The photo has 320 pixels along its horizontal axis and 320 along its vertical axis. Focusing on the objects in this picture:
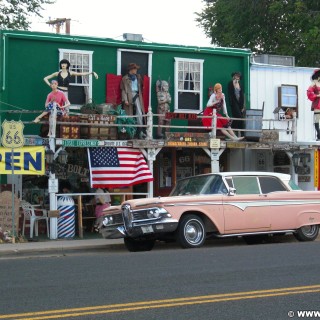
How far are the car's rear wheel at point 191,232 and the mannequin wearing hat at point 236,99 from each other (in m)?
7.76

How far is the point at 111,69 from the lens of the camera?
1992 centimetres

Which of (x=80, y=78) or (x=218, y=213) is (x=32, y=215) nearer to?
(x=80, y=78)

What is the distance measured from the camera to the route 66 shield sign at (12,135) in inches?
606

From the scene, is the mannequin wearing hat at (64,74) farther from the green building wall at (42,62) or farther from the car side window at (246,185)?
the car side window at (246,185)

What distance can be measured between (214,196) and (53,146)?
4889 mm

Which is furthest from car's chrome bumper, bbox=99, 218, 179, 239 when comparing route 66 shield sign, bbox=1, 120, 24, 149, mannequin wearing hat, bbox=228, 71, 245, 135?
mannequin wearing hat, bbox=228, 71, 245, 135

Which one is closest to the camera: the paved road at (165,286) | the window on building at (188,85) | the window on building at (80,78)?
the paved road at (165,286)

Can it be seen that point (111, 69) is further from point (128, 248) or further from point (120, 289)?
point (120, 289)

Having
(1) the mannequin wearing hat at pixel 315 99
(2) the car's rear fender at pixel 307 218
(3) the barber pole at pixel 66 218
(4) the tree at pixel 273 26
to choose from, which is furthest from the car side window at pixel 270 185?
(4) the tree at pixel 273 26

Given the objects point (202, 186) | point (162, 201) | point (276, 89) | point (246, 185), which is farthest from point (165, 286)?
point (276, 89)

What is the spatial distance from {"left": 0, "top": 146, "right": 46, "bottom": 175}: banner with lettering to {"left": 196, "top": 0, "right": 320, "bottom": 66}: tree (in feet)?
54.9

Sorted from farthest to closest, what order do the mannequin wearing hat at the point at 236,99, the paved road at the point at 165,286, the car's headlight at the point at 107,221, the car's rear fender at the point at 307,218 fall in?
the mannequin wearing hat at the point at 236,99
the car's rear fender at the point at 307,218
the car's headlight at the point at 107,221
the paved road at the point at 165,286

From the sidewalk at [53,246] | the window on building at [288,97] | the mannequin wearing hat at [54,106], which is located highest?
the window on building at [288,97]

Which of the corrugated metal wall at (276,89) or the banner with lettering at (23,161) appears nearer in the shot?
the banner with lettering at (23,161)
